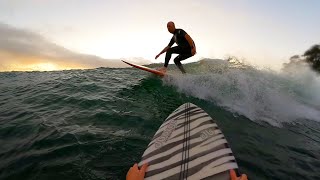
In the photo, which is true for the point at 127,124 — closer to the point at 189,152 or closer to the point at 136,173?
the point at 189,152

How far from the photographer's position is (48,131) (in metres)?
6.19

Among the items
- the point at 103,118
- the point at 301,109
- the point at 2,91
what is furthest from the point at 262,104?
the point at 2,91

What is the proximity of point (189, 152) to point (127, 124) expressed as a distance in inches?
112

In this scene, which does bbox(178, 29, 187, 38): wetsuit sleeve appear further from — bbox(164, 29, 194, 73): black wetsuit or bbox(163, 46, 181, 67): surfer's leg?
bbox(163, 46, 181, 67): surfer's leg

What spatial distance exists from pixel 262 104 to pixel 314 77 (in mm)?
15938

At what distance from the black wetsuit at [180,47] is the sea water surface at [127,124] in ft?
2.60

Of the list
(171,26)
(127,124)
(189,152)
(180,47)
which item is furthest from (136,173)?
(180,47)

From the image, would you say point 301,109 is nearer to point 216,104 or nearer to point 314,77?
point 216,104

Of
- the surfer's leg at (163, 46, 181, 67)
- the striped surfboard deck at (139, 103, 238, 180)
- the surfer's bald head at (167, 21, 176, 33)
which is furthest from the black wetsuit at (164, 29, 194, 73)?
the striped surfboard deck at (139, 103, 238, 180)

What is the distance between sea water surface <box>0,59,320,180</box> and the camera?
487cm

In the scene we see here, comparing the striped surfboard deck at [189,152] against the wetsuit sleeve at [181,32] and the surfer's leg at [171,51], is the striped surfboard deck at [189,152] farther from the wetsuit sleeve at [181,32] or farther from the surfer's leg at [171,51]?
the surfer's leg at [171,51]

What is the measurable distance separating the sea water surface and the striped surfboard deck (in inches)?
25.9

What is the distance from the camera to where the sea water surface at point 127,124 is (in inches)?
192

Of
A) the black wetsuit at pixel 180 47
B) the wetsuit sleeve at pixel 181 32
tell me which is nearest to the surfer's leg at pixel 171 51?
the black wetsuit at pixel 180 47
